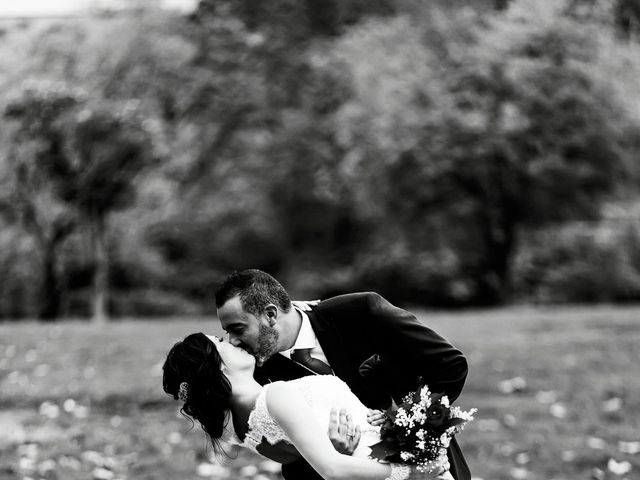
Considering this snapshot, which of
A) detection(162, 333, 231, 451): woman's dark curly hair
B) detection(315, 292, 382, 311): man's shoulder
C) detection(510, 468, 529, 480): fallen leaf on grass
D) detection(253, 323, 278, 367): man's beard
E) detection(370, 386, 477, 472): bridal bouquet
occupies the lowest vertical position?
detection(510, 468, 529, 480): fallen leaf on grass

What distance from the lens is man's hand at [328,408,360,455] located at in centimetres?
342

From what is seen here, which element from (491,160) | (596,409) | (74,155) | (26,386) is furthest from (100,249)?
(596,409)

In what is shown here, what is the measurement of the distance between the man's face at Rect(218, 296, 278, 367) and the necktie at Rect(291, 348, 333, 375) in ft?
0.43

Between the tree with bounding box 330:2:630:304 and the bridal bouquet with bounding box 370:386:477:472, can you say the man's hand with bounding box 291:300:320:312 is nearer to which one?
the bridal bouquet with bounding box 370:386:477:472

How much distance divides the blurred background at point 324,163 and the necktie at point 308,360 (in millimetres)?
8529

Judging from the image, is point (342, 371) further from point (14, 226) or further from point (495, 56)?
point (14, 226)

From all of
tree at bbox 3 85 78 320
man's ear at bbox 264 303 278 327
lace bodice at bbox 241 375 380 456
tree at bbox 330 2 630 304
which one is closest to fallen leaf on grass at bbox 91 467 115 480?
lace bodice at bbox 241 375 380 456

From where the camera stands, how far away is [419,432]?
11.3 feet

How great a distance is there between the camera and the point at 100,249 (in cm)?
2111

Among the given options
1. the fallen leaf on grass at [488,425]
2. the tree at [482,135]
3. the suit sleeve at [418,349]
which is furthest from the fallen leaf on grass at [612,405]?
the tree at [482,135]

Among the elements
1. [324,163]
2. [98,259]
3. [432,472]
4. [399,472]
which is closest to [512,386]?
[432,472]

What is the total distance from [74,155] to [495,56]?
29.5 ft

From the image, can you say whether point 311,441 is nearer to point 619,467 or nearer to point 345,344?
point 345,344

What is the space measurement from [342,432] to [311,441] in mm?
168
